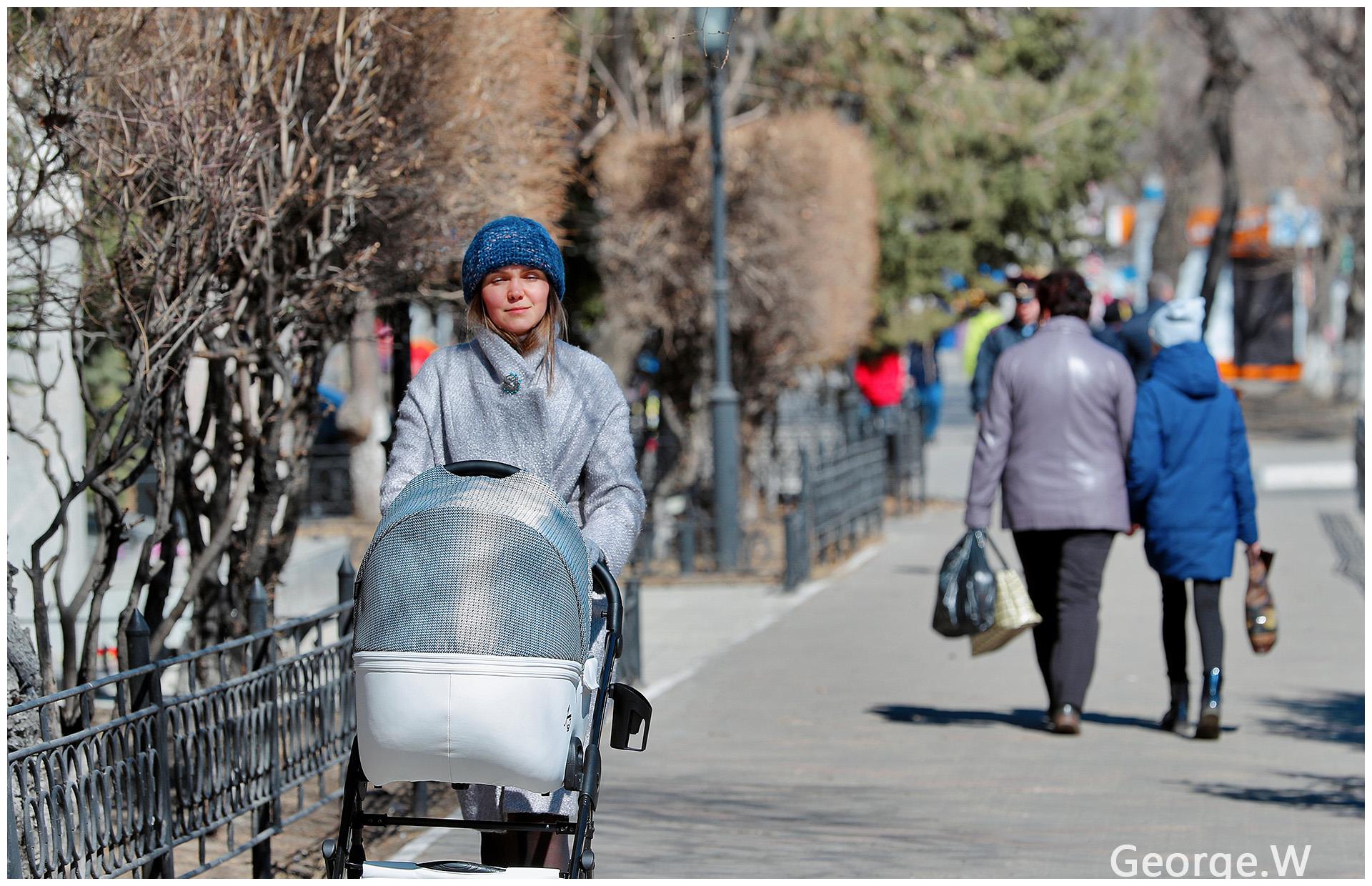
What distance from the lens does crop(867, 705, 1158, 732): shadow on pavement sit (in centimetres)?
853

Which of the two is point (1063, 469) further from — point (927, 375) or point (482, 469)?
point (927, 375)

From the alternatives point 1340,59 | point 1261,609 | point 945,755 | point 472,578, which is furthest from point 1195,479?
point 1340,59

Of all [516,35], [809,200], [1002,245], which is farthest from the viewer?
[1002,245]

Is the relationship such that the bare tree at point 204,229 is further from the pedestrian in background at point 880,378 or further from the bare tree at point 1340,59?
the bare tree at point 1340,59

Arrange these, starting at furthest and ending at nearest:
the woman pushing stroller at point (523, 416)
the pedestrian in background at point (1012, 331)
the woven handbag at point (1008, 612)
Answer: the pedestrian in background at point (1012, 331), the woven handbag at point (1008, 612), the woman pushing stroller at point (523, 416)

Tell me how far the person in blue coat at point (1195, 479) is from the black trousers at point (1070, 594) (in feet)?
0.80

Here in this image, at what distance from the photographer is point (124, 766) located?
4.83 metres

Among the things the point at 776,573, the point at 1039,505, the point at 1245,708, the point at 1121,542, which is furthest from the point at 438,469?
the point at 1121,542

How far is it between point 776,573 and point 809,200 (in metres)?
3.35

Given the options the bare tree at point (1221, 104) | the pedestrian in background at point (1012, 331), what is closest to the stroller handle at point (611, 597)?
the pedestrian in background at point (1012, 331)

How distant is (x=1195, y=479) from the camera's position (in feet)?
26.1

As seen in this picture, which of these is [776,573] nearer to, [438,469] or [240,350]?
[240,350]

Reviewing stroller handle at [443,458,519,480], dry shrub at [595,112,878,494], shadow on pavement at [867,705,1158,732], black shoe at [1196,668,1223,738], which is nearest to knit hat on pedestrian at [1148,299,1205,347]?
black shoe at [1196,668,1223,738]

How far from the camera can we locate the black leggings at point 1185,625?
8.02 m
